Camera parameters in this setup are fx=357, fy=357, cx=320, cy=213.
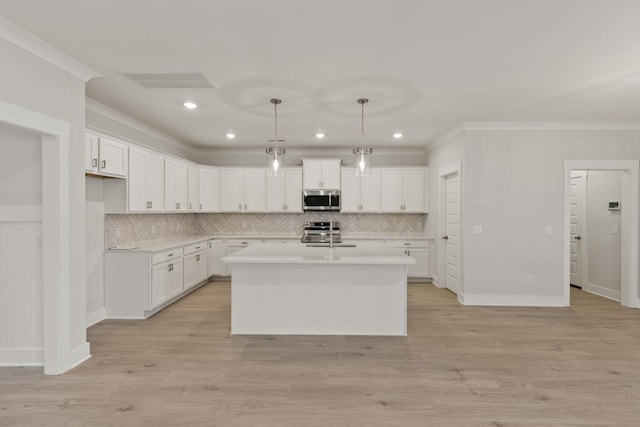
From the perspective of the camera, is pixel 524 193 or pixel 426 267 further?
pixel 426 267

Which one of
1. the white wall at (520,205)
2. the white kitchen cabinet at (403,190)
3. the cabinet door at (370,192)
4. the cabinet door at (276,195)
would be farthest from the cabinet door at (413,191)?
the cabinet door at (276,195)

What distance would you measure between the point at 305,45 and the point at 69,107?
6.86ft

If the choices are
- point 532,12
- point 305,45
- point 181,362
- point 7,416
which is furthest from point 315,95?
point 7,416

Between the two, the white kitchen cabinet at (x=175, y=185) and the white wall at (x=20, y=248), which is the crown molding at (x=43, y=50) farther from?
Result: the white kitchen cabinet at (x=175, y=185)

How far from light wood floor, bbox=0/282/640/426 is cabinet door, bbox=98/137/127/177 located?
1820 mm

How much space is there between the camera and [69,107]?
3055 mm

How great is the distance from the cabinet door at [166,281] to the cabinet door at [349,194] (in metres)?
3.20

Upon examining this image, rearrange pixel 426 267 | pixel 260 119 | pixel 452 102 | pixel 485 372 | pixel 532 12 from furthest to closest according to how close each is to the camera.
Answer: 1. pixel 426 267
2. pixel 260 119
3. pixel 452 102
4. pixel 485 372
5. pixel 532 12

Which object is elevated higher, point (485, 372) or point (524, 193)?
point (524, 193)

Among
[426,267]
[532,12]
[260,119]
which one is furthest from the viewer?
[426,267]

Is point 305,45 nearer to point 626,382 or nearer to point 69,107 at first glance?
point 69,107

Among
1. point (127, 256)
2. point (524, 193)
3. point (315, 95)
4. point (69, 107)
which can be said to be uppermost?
point (315, 95)

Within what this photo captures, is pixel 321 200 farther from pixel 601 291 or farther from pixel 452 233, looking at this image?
pixel 601 291

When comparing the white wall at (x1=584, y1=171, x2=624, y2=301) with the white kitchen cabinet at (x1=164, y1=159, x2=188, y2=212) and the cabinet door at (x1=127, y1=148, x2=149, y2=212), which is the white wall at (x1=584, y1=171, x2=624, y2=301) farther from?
the cabinet door at (x1=127, y1=148, x2=149, y2=212)
